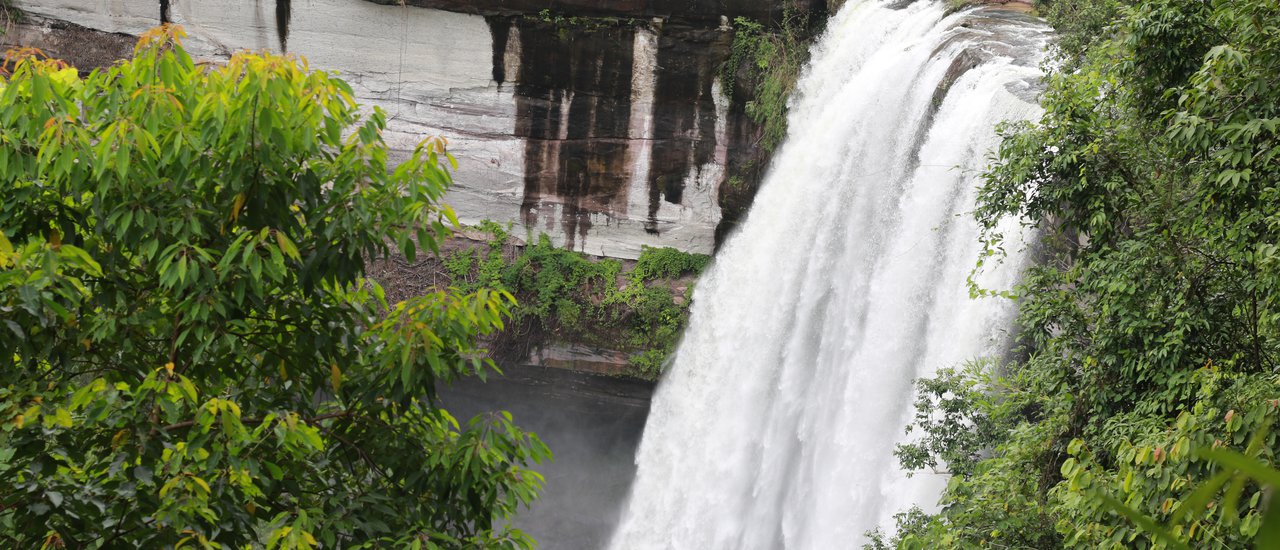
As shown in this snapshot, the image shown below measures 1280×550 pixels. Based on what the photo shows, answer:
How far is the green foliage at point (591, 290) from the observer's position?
17.1 metres

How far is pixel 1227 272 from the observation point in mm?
5855

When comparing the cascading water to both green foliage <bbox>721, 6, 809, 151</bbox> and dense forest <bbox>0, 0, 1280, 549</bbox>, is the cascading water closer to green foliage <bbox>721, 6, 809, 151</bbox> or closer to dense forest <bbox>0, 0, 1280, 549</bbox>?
green foliage <bbox>721, 6, 809, 151</bbox>

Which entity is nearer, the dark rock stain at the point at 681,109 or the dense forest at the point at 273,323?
the dense forest at the point at 273,323

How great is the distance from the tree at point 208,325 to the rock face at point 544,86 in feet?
44.3

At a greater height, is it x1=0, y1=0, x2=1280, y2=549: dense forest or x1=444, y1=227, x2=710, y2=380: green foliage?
x1=0, y1=0, x2=1280, y2=549: dense forest

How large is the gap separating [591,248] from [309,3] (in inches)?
250

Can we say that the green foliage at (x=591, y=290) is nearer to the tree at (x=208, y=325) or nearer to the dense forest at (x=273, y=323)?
the dense forest at (x=273, y=323)

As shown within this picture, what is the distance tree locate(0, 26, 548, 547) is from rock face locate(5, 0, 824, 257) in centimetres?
1350

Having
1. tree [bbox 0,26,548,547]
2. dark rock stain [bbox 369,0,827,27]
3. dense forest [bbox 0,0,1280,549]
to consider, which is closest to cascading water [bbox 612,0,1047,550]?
dark rock stain [bbox 369,0,827,27]

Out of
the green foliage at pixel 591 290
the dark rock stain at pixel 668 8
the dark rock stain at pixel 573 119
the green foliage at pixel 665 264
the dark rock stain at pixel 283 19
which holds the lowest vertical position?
the green foliage at pixel 591 290

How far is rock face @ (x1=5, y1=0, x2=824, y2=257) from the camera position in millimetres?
16969

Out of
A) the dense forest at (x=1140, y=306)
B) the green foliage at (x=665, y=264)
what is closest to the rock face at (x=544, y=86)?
the green foliage at (x=665, y=264)

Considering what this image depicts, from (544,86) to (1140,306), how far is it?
12.5 metres

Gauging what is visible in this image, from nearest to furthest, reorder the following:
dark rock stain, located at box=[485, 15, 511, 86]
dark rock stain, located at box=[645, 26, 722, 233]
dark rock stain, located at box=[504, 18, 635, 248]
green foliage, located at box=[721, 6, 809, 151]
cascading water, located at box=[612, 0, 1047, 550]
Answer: cascading water, located at box=[612, 0, 1047, 550], green foliage, located at box=[721, 6, 809, 151], dark rock stain, located at box=[645, 26, 722, 233], dark rock stain, located at box=[504, 18, 635, 248], dark rock stain, located at box=[485, 15, 511, 86]
